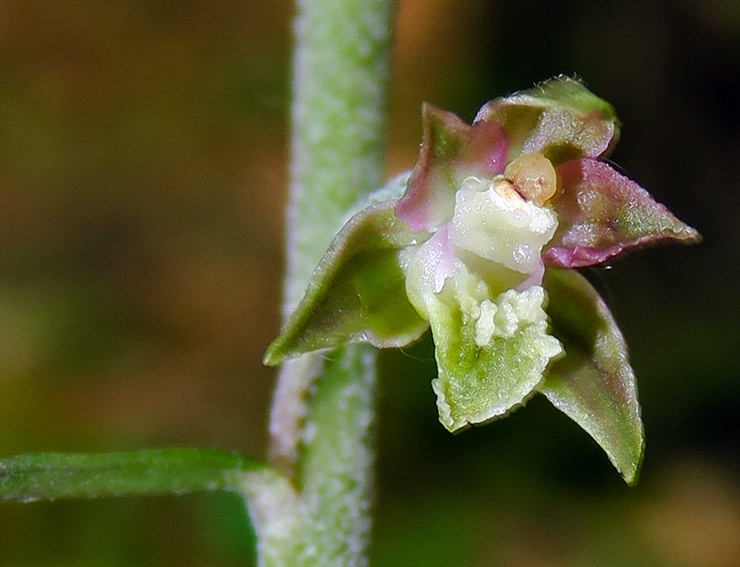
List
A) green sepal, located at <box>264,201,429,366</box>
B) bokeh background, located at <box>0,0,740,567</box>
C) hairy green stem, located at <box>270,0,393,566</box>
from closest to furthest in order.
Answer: green sepal, located at <box>264,201,429,366</box>
hairy green stem, located at <box>270,0,393,566</box>
bokeh background, located at <box>0,0,740,567</box>

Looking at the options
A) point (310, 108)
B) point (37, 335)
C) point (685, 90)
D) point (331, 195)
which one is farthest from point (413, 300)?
point (685, 90)

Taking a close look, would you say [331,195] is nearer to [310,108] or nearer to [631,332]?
[310,108]

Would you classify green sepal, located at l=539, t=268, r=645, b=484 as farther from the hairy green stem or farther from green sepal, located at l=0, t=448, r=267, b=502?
green sepal, located at l=0, t=448, r=267, b=502

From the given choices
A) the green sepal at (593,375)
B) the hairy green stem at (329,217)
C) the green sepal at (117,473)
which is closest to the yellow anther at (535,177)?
the green sepal at (593,375)

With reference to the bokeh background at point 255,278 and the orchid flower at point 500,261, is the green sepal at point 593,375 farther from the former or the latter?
the bokeh background at point 255,278

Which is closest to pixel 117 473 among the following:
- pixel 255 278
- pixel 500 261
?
pixel 500 261

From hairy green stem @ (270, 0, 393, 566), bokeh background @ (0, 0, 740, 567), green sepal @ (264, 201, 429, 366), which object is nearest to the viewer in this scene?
green sepal @ (264, 201, 429, 366)

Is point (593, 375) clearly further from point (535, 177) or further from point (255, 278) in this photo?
point (255, 278)

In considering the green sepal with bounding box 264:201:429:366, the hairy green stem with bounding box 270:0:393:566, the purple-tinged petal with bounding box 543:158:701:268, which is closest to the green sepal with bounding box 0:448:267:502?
the hairy green stem with bounding box 270:0:393:566
